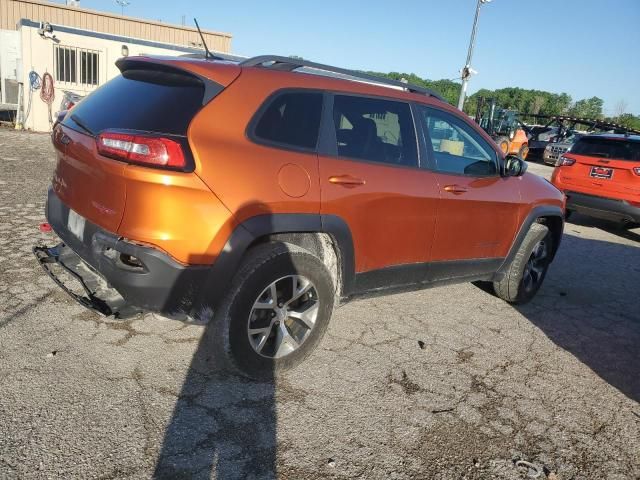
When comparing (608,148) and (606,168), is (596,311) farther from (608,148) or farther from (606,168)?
(608,148)

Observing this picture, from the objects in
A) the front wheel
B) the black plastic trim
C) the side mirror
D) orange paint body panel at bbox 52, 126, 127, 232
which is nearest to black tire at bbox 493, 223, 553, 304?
the black plastic trim

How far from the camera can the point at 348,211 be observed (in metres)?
3.09

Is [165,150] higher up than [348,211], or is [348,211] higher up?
[165,150]

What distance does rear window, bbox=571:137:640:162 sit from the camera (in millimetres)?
7809

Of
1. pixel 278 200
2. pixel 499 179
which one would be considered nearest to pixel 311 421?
pixel 278 200

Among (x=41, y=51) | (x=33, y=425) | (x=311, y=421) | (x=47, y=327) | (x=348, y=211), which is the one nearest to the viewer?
(x=33, y=425)

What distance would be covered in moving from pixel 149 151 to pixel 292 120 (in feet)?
2.86

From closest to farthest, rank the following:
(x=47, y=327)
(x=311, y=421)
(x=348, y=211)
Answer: (x=311, y=421)
(x=348, y=211)
(x=47, y=327)

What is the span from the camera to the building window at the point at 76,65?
15227mm

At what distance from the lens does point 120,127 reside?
2678 millimetres

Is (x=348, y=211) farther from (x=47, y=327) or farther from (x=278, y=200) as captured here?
(x=47, y=327)

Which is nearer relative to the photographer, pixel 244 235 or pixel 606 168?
pixel 244 235

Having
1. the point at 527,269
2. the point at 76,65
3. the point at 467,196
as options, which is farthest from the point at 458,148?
the point at 76,65

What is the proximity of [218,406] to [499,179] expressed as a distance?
9.49 ft
